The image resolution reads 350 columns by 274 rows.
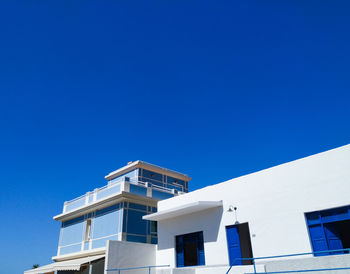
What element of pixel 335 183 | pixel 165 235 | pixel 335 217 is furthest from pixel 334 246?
pixel 165 235

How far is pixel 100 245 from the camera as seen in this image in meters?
20.7

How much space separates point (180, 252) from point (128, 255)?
9.16 ft

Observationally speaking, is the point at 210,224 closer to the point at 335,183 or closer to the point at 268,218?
the point at 268,218

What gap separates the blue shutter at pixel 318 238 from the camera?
11.3 meters

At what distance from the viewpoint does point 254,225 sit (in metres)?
13.3

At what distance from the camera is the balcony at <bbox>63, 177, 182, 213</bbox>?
20.8 m

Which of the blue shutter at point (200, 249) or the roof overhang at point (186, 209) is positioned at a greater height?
the roof overhang at point (186, 209)

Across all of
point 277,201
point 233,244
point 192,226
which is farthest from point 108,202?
point 277,201

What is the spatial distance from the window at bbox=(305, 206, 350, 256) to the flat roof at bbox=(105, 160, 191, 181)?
635 inches

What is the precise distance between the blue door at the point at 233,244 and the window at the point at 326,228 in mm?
3380

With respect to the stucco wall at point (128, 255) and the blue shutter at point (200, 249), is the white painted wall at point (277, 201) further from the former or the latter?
the stucco wall at point (128, 255)

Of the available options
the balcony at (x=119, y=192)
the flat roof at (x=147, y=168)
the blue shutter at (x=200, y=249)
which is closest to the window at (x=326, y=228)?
the blue shutter at (x=200, y=249)

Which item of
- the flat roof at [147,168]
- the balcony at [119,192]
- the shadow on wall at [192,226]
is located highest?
the flat roof at [147,168]

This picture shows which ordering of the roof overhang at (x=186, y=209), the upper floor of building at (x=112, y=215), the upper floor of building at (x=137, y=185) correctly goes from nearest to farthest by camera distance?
1. the roof overhang at (x=186, y=209)
2. the upper floor of building at (x=112, y=215)
3. the upper floor of building at (x=137, y=185)
